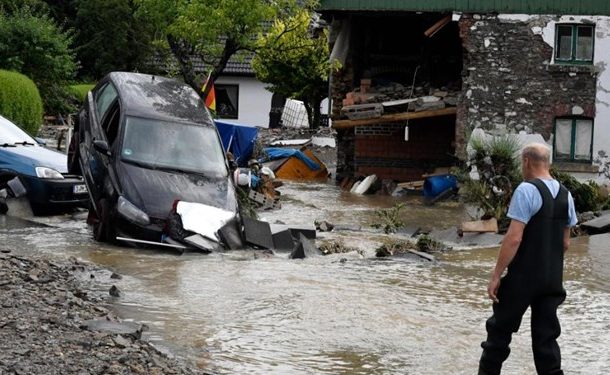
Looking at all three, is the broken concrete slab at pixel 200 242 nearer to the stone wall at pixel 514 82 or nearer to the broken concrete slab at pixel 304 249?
the broken concrete slab at pixel 304 249

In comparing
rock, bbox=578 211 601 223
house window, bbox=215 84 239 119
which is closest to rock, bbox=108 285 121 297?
rock, bbox=578 211 601 223

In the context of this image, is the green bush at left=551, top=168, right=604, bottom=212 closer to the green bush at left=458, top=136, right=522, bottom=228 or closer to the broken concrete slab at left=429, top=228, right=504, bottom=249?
the green bush at left=458, top=136, right=522, bottom=228

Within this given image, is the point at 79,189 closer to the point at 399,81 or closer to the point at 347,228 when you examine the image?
the point at 347,228

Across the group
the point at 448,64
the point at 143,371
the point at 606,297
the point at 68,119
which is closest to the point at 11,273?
the point at 143,371

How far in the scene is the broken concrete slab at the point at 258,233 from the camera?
14.8 meters

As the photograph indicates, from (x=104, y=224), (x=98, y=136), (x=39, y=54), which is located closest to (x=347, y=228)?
(x=98, y=136)

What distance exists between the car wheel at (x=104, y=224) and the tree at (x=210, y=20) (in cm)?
1108

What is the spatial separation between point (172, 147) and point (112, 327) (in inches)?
264

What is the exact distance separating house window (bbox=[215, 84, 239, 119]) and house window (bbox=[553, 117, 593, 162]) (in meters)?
27.1

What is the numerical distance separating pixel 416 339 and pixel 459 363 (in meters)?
0.84

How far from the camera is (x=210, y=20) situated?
25.0m

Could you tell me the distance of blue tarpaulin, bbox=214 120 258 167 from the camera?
28.2 meters

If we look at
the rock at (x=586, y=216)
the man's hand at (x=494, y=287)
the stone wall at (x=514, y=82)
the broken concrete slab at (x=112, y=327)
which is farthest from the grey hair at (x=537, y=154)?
the stone wall at (x=514, y=82)

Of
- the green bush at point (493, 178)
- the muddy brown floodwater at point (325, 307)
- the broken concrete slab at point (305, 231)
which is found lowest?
the muddy brown floodwater at point (325, 307)
